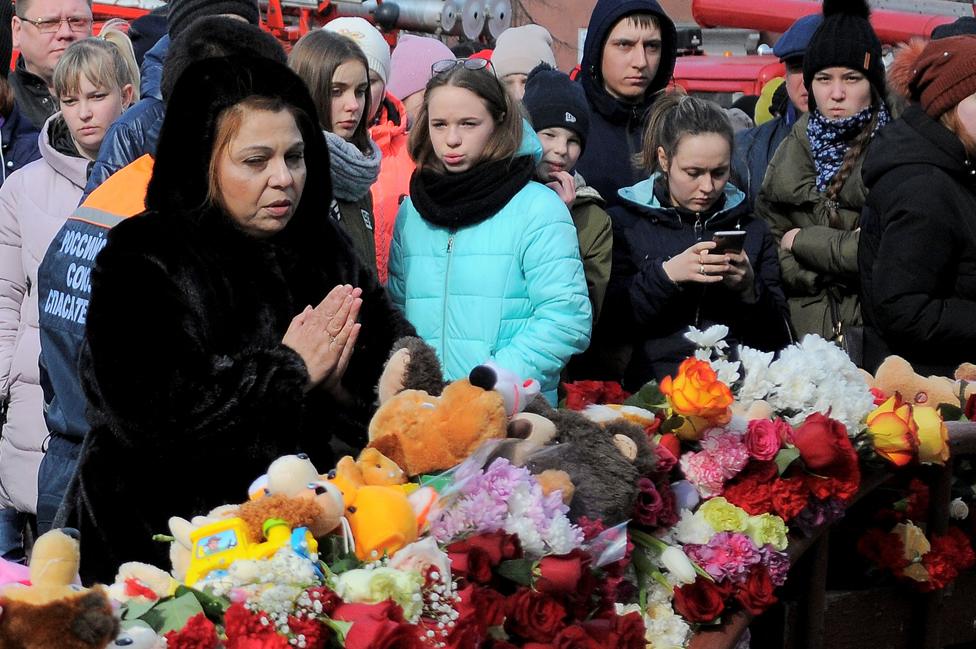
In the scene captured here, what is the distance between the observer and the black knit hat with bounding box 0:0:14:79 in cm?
619

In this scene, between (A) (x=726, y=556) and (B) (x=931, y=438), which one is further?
(B) (x=931, y=438)

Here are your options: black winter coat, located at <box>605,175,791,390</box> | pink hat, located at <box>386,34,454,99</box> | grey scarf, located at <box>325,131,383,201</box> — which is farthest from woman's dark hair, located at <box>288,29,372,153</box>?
pink hat, located at <box>386,34,454,99</box>

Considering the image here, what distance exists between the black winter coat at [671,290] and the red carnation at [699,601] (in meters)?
1.52

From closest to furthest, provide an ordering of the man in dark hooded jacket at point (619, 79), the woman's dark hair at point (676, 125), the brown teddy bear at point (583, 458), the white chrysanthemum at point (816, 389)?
1. the brown teddy bear at point (583, 458)
2. the white chrysanthemum at point (816, 389)
3. the woman's dark hair at point (676, 125)
4. the man in dark hooded jacket at point (619, 79)

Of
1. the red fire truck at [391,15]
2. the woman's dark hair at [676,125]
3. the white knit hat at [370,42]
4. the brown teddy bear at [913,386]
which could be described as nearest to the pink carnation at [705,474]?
the brown teddy bear at [913,386]

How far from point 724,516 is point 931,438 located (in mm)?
797

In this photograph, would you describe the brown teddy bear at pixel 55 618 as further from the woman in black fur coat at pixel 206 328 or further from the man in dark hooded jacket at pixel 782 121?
the man in dark hooded jacket at pixel 782 121

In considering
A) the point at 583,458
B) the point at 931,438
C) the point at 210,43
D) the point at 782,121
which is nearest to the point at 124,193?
the point at 210,43

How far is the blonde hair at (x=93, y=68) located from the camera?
183 inches

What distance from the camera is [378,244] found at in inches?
172

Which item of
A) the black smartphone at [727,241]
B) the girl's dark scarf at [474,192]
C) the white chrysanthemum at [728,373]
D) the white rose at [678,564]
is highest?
the girl's dark scarf at [474,192]

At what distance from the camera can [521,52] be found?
587cm

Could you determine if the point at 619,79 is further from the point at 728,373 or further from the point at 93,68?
the point at 728,373

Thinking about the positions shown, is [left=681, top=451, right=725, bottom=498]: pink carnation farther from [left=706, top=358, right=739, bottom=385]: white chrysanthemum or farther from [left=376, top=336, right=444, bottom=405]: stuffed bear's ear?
[left=376, top=336, right=444, bottom=405]: stuffed bear's ear
